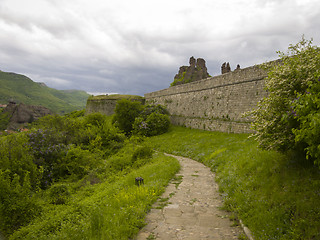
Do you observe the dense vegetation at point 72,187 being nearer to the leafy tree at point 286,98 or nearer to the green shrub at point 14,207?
the green shrub at point 14,207

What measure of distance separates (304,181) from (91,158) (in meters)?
16.3

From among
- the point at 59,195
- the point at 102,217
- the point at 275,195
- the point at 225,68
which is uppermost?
the point at 225,68

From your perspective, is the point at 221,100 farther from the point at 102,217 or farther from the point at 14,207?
the point at 14,207

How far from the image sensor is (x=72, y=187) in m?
13.6

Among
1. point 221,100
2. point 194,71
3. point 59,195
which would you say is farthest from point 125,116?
point 194,71

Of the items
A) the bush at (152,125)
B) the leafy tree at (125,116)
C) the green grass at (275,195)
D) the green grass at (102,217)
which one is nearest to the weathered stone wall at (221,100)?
the bush at (152,125)

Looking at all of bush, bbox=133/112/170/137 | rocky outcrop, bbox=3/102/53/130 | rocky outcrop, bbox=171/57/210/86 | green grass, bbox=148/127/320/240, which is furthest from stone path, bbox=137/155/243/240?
rocky outcrop, bbox=3/102/53/130

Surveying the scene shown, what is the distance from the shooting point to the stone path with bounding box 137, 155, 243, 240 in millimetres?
5535

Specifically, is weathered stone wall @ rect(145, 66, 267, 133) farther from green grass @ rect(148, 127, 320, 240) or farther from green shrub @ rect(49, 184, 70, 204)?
green shrub @ rect(49, 184, 70, 204)

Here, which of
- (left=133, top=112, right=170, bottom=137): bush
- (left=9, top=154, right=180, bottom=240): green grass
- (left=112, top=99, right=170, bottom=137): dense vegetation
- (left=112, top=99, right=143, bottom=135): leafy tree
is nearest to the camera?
(left=9, top=154, right=180, bottom=240): green grass

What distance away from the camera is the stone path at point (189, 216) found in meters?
5.54

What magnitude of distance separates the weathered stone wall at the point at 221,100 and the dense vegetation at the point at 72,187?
829 centimetres

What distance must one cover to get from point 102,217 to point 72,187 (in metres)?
8.24

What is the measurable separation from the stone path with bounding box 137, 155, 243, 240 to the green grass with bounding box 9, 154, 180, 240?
0.35 metres
